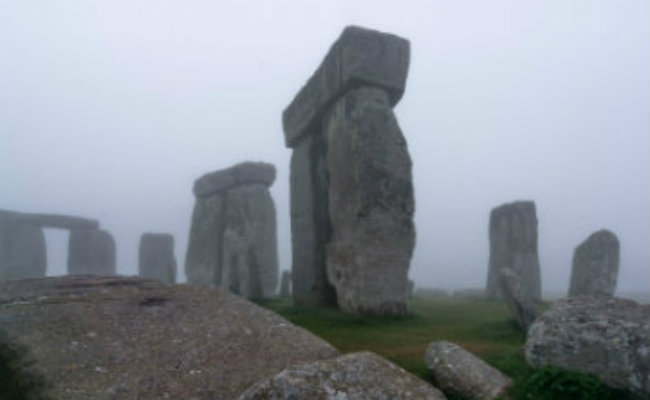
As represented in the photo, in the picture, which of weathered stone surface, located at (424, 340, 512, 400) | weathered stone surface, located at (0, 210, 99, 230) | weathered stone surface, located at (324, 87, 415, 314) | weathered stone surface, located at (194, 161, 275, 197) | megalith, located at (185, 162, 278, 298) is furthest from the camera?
weathered stone surface, located at (0, 210, 99, 230)

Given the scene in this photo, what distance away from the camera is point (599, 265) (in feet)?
56.0

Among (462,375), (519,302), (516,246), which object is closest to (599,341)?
(462,375)

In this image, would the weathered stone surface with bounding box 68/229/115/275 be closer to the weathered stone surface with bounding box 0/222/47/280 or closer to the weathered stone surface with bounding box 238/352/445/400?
the weathered stone surface with bounding box 0/222/47/280

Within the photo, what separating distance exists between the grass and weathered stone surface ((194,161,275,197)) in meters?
11.8

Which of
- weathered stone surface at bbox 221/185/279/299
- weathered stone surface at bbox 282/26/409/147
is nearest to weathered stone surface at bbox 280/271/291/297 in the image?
weathered stone surface at bbox 221/185/279/299

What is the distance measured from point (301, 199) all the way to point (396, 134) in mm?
3757

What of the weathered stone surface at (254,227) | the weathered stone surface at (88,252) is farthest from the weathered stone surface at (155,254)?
the weathered stone surface at (254,227)

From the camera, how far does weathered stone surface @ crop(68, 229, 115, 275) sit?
3212 cm

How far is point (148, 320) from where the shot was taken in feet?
22.4

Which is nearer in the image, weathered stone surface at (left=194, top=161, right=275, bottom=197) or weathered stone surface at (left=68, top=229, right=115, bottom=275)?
weathered stone surface at (left=194, top=161, right=275, bottom=197)

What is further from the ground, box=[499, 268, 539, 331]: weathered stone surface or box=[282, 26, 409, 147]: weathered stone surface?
box=[282, 26, 409, 147]: weathered stone surface

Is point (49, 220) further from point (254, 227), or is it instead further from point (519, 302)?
point (519, 302)

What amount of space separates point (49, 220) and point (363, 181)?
2542 centimetres

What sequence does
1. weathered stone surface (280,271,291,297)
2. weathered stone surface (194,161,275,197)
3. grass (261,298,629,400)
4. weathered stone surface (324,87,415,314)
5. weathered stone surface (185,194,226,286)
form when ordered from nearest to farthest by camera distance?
grass (261,298,629,400), weathered stone surface (324,87,415,314), weathered stone surface (280,271,291,297), weathered stone surface (194,161,275,197), weathered stone surface (185,194,226,286)
